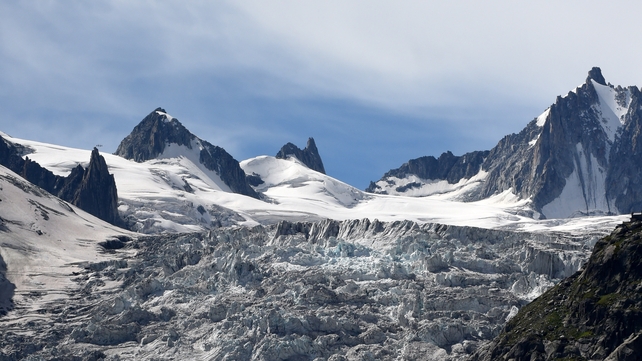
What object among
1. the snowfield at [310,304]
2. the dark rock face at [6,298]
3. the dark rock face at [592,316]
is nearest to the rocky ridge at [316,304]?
the snowfield at [310,304]

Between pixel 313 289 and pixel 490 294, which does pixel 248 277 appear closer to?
pixel 313 289

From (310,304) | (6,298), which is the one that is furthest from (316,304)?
(6,298)

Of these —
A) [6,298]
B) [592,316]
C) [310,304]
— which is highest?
[592,316]

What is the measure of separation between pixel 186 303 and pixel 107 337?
51.4ft

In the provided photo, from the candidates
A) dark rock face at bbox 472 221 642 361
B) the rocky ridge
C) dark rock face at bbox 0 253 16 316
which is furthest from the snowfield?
dark rock face at bbox 472 221 642 361

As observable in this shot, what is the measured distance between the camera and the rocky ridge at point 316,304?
6181 inches

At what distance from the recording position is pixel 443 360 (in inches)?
5817

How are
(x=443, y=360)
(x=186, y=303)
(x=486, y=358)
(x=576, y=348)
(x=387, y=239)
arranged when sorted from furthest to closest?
(x=387, y=239) → (x=186, y=303) → (x=443, y=360) → (x=486, y=358) → (x=576, y=348)

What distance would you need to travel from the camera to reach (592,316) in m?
108

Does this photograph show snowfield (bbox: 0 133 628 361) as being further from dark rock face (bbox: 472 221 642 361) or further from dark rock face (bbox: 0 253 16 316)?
dark rock face (bbox: 472 221 642 361)

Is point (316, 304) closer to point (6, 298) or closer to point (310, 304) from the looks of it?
point (310, 304)

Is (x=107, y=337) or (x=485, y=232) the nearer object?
(x=107, y=337)

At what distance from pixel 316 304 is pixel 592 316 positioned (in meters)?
67.7

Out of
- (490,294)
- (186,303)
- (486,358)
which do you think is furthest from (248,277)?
(486,358)
